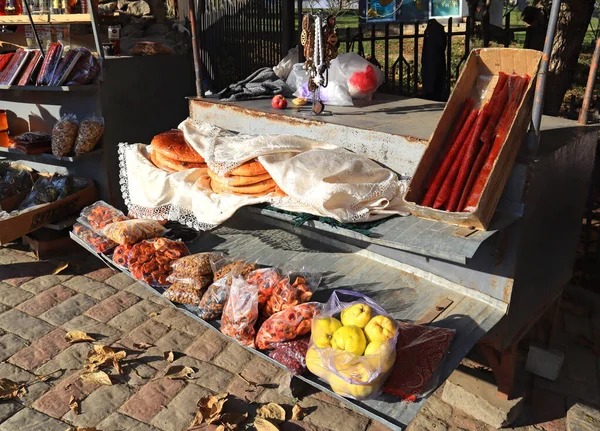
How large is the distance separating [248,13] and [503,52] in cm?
433

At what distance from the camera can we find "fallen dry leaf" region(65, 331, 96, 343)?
391 centimetres

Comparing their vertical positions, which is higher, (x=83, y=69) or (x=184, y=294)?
(x=83, y=69)

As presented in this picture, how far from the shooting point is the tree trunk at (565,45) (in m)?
4.79

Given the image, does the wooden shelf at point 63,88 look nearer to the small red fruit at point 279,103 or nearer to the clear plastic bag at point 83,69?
the clear plastic bag at point 83,69

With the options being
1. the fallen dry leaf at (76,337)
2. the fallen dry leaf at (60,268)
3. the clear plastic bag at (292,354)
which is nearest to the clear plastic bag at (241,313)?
the clear plastic bag at (292,354)

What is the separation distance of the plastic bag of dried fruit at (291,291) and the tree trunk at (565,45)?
3.09m

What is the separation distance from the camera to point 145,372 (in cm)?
362

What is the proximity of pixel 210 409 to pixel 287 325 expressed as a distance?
3.26ft

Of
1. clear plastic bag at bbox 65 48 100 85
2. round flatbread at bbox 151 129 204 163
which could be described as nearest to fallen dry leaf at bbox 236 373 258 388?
round flatbread at bbox 151 129 204 163

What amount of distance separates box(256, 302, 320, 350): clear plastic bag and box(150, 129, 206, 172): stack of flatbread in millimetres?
1277

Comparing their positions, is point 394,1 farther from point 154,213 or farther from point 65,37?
point 154,213

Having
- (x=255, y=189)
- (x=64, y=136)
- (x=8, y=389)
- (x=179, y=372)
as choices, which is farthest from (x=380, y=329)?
(x=64, y=136)

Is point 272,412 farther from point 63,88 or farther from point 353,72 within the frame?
point 63,88

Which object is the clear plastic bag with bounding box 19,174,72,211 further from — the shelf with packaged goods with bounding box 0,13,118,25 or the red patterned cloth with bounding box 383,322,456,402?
the red patterned cloth with bounding box 383,322,456,402
